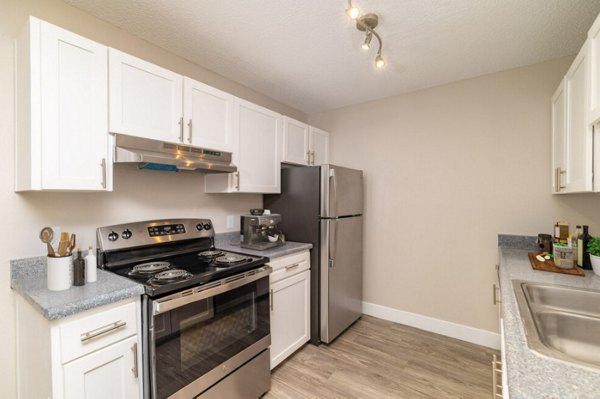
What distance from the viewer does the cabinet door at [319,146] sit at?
3148mm

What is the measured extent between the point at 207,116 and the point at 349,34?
1.16 meters

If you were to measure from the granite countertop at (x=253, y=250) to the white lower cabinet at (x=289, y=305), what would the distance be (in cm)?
5

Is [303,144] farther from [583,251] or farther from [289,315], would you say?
[583,251]

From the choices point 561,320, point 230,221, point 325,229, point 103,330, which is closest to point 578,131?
point 561,320

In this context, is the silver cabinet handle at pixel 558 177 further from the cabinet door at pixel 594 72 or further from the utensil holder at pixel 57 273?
the utensil holder at pixel 57 273

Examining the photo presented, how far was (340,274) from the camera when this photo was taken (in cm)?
266

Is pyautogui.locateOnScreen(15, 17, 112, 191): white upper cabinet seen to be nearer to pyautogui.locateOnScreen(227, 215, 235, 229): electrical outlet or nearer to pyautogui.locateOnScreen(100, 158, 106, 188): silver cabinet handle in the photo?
pyautogui.locateOnScreen(100, 158, 106, 188): silver cabinet handle

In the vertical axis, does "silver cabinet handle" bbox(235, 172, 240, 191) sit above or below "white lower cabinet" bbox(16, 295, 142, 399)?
above

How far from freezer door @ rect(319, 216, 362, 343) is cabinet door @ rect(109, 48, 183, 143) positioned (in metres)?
1.47

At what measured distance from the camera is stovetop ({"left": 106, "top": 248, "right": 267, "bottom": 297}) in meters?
1.39

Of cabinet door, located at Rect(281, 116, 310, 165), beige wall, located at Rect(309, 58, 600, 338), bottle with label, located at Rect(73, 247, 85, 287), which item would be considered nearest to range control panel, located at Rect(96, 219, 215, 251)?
bottle with label, located at Rect(73, 247, 85, 287)

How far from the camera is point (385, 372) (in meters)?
2.16

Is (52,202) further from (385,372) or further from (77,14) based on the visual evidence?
(385,372)

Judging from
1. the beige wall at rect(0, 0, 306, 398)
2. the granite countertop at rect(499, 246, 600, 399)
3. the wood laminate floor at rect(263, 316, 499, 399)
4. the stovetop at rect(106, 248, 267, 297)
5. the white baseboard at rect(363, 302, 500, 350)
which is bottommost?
the wood laminate floor at rect(263, 316, 499, 399)
